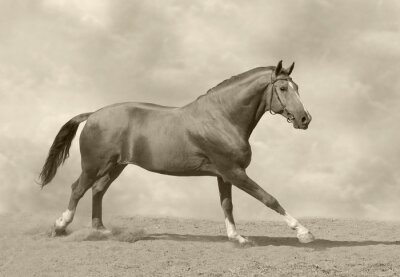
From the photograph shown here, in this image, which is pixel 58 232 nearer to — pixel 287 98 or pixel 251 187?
pixel 251 187

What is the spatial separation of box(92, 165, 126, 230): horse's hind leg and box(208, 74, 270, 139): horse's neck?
1969 millimetres

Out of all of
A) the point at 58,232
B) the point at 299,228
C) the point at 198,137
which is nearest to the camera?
the point at 299,228

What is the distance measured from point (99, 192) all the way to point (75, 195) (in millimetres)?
343

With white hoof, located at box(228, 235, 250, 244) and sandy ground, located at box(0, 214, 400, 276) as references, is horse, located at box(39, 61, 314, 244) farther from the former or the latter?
sandy ground, located at box(0, 214, 400, 276)

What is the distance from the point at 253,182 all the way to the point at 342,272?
1680 mm

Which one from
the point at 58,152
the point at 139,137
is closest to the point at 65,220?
the point at 58,152

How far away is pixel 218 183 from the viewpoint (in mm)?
9664

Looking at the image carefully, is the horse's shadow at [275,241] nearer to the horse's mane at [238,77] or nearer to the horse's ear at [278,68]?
the horse's mane at [238,77]

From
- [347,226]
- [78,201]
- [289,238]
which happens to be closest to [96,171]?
[78,201]

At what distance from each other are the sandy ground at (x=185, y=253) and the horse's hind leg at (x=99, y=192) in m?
0.22

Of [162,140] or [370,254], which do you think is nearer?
[370,254]

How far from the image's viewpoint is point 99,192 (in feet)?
33.3

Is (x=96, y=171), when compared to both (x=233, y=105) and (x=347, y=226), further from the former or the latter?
(x=347, y=226)

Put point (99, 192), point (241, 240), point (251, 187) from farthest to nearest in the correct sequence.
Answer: point (99, 192) → point (241, 240) → point (251, 187)
